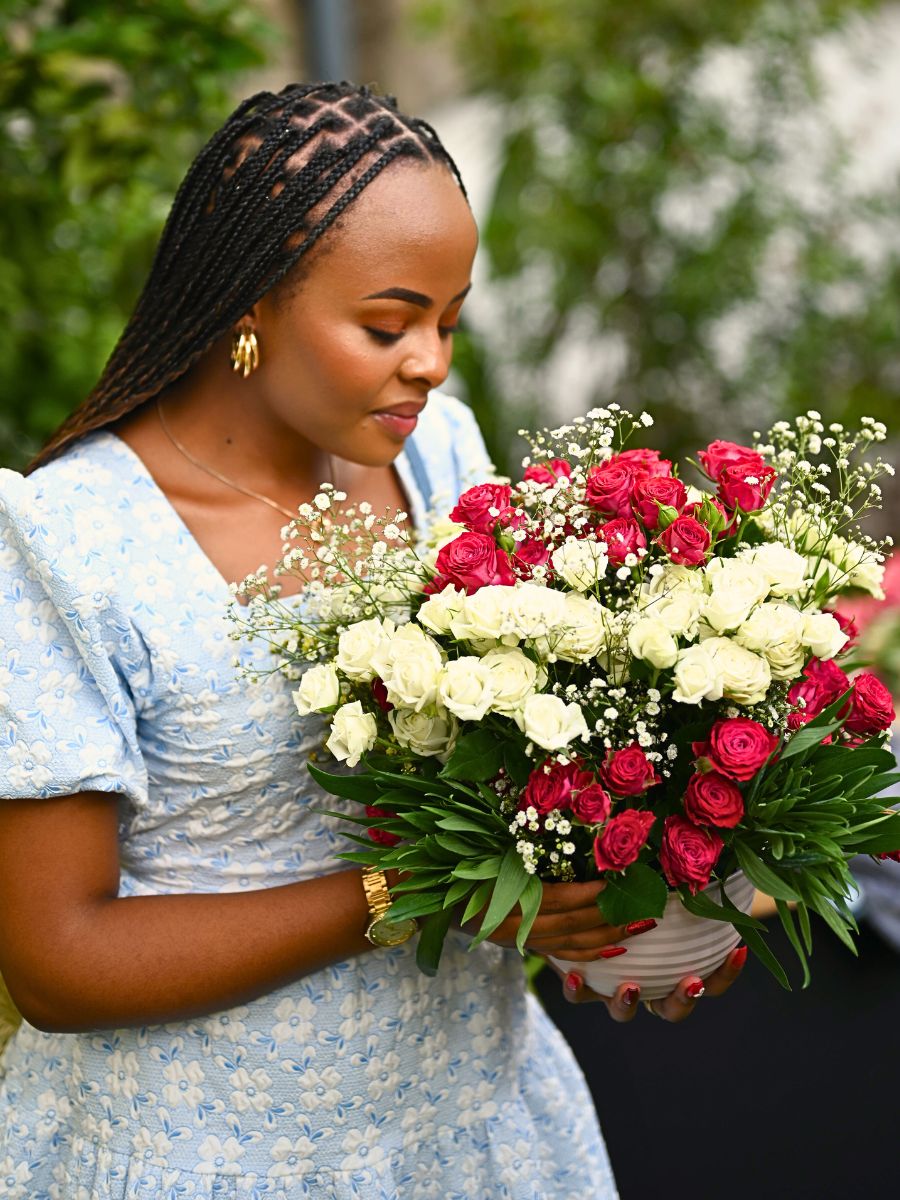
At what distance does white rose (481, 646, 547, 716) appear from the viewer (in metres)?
1.31

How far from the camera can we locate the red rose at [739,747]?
1.30m

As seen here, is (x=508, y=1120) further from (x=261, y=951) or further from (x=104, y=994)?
(x=104, y=994)

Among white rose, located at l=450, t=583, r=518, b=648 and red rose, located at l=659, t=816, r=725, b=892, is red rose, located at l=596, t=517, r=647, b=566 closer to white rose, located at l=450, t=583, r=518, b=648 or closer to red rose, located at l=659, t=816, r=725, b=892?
white rose, located at l=450, t=583, r=518, b=648

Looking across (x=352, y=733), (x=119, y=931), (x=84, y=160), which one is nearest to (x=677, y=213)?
(x=84, y=160)

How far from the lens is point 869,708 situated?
1465mm

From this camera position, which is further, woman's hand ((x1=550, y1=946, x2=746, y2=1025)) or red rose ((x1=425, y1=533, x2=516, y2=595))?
woman's hand ((x1=550, y1=946, x2=746, y2=1025))

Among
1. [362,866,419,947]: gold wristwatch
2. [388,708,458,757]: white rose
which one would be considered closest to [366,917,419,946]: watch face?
[362,866,419,947]: gold wristwatch

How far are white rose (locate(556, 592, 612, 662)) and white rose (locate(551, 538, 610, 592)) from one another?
24mm

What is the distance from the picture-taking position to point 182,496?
161 cm

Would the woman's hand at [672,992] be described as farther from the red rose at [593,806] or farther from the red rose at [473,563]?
the red rose at [473,563]

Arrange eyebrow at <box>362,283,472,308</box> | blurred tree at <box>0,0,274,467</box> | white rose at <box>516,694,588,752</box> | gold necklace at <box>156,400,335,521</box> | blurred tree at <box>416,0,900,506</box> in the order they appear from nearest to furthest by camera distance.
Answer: white rose at <box>516,694,588,752</box> → eyebrow at <box>362,283,472,308</box> → gold necklace at <box>156,400,335,521</box> → blurred tree at <box>0,0,274,467</box> → blurred tree at <box>416,0,900,506</box>

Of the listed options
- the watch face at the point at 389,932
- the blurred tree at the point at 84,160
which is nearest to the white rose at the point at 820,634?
the watch face at the point at 389,932

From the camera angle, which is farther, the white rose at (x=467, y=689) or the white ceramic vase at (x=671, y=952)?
the white ceramic vase at (x=671, y=952)

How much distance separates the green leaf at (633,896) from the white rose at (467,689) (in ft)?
0.80
